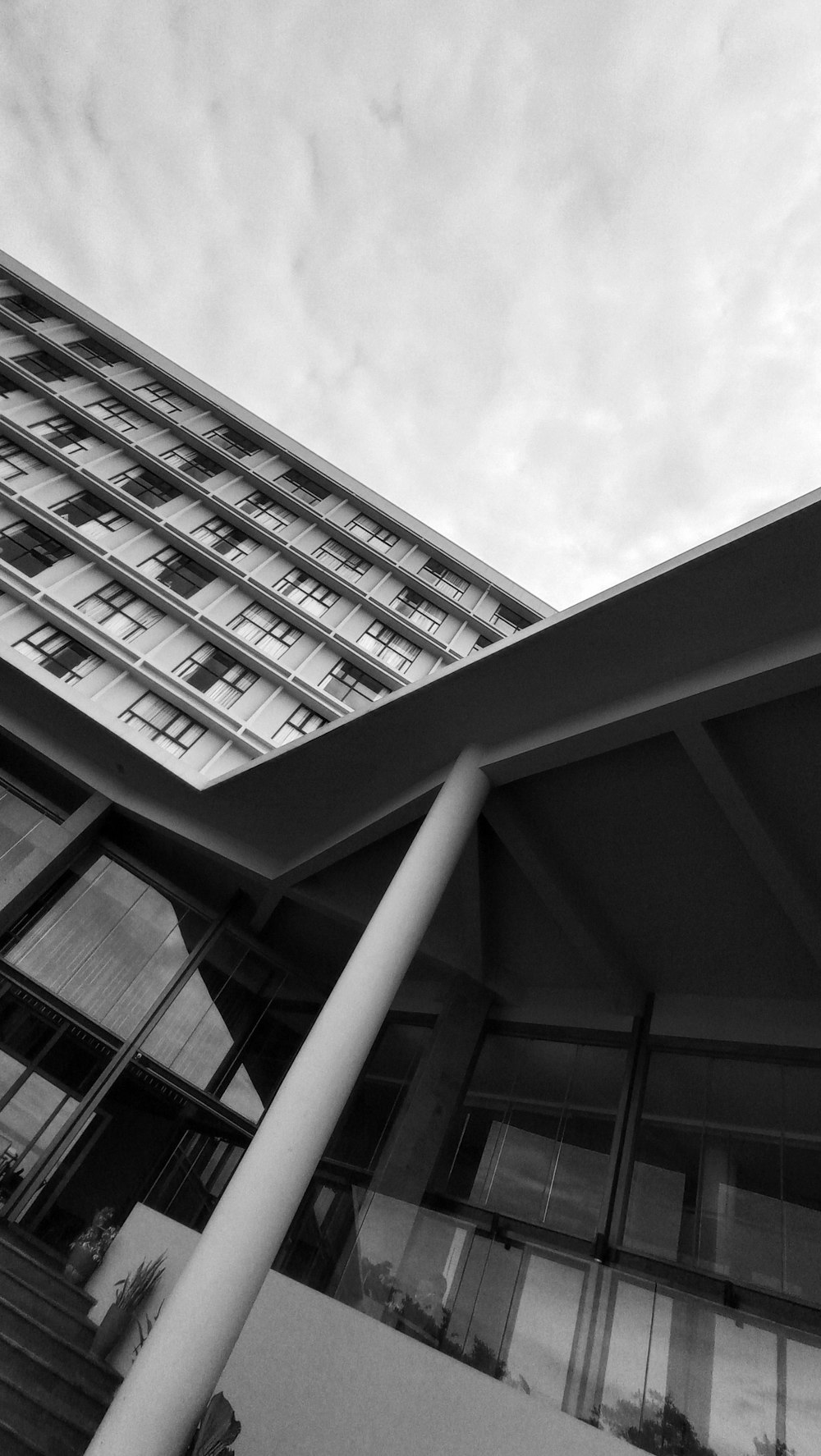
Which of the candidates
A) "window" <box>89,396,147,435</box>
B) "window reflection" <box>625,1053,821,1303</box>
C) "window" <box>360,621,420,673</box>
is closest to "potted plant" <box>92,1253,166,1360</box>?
"window reflection" <box>625,1053,821,1303</box>

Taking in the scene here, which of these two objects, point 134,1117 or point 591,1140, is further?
point 134,1117

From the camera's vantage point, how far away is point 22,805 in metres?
15.6

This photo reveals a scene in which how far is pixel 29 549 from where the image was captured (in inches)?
815

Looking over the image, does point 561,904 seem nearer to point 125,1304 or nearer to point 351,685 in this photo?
point 125,1304

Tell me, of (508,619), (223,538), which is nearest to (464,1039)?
(223,538)

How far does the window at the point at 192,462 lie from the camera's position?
27.2m

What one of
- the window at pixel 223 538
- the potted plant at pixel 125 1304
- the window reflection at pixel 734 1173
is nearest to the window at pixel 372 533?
the window at pixel 223 538

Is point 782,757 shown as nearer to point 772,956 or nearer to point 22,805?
point 772,956

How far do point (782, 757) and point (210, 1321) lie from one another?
7.76 m

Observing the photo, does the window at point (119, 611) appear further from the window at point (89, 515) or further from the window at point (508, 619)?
the window at point (508, 619)

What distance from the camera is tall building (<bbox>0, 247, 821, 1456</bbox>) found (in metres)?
7.10

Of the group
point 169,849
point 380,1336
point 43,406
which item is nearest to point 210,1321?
point 380,1336

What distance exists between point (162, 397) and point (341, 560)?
33.5ft

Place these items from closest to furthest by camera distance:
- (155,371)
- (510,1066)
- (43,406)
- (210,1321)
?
(210,1321), (510,1066), (43,406), (155,371)
